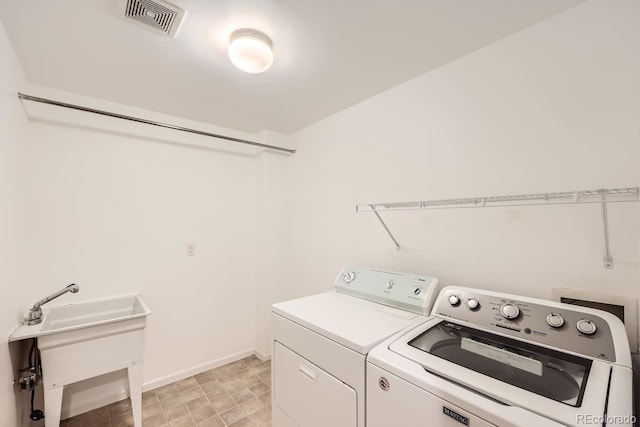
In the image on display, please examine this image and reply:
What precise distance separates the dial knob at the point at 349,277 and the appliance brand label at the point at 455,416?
1044 mm

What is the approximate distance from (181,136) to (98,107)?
61 cm

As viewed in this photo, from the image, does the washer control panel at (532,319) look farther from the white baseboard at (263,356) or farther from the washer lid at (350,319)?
the white baseboard at (263,356)

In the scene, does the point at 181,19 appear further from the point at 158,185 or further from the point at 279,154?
the point at 279,154

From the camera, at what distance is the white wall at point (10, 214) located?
52.2 inches

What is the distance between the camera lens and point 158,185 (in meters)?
2.36

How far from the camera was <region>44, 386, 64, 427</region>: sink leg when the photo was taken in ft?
4.99

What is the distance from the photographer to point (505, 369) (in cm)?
96

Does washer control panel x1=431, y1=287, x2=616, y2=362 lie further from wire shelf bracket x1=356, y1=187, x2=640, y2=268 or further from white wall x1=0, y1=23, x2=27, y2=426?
white wall x1=0, y1=23, x2=27, y2=426

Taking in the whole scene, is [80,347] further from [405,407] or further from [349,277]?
[405,407]

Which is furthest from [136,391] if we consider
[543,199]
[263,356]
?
[543,199]

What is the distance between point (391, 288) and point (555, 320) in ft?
2.44

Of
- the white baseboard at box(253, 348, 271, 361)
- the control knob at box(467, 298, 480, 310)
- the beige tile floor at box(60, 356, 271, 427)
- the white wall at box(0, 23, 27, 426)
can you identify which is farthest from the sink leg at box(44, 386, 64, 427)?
the control knob at box(467, 298, 480, 310)

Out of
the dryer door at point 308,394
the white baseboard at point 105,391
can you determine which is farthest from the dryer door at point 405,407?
the white baseboard at point 105,391

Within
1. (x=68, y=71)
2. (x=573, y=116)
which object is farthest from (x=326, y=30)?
(x=68, y=71)
